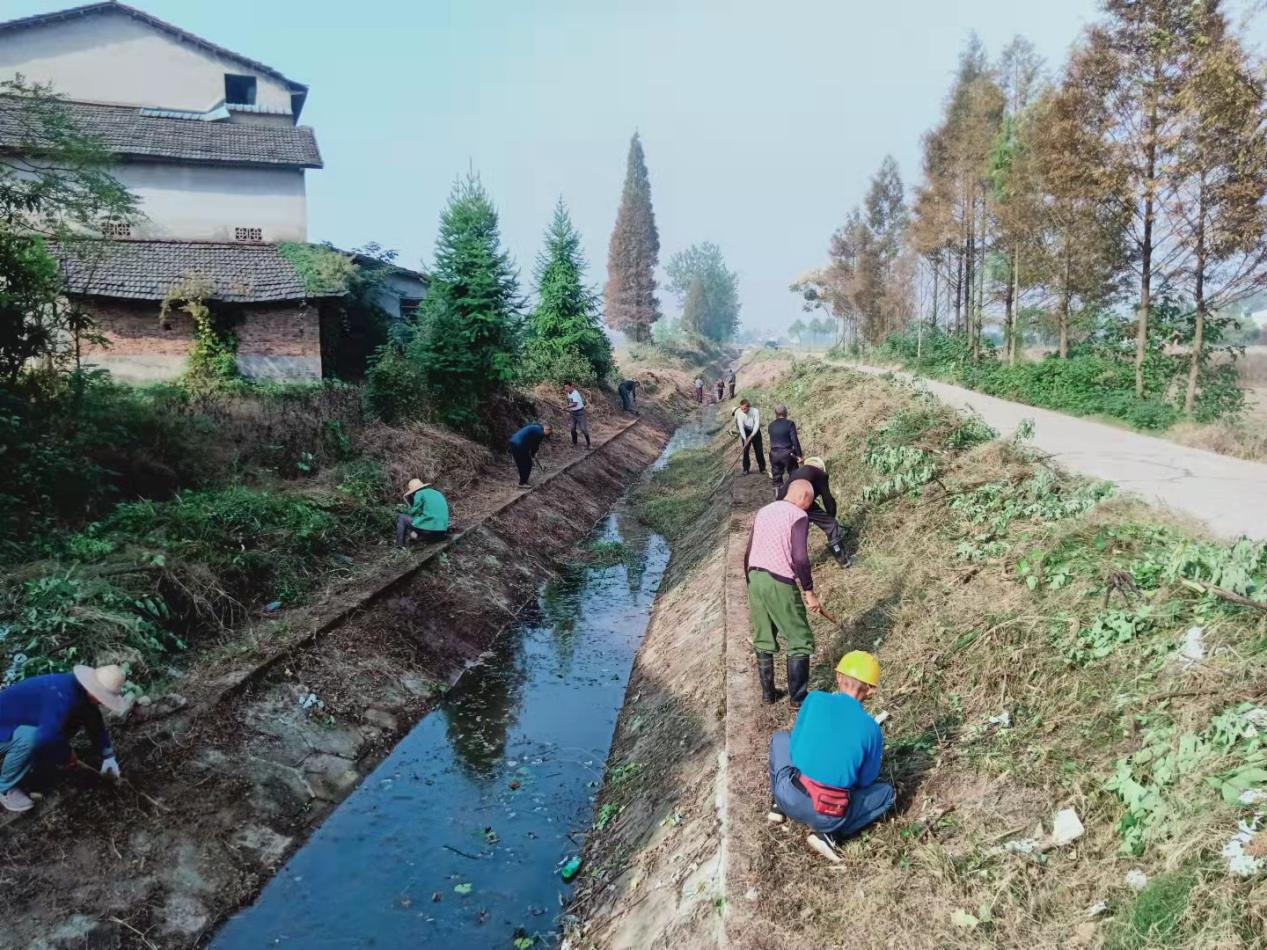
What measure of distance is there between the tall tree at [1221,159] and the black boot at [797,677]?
14.8 metres

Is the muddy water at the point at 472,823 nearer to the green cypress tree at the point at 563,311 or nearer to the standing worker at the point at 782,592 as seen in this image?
the standing worker at the point at 782,592

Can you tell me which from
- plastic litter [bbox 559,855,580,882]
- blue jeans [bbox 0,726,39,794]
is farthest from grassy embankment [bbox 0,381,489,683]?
plastic litter [bbox 559,855,580,882]

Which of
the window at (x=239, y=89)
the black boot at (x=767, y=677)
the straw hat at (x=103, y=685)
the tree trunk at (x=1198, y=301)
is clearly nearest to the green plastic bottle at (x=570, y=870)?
the black boot at (x=767, y=677)

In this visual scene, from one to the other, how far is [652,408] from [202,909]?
31727 millimetres

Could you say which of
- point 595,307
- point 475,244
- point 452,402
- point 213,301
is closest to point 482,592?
point 452,402

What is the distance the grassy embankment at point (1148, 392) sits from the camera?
47.8ft

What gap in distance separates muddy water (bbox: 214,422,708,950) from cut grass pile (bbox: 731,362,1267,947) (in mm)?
2396

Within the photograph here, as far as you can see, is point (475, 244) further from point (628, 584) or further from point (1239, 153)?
point (1239, 153)

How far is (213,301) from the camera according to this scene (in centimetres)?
1897

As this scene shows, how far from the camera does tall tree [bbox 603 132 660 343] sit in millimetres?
70062

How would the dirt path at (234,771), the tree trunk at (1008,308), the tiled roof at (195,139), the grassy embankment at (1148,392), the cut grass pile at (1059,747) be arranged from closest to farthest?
the cut grass pile at (1059,747) → the dirt path at (234,771) → the grassy embankment at (1148,392) → the tiled roof at (195,139) → the tree trunk at (1008,308)

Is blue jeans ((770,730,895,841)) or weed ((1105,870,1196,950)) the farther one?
blue jeans ((770,730,895,841))

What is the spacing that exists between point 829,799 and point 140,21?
3012 cm

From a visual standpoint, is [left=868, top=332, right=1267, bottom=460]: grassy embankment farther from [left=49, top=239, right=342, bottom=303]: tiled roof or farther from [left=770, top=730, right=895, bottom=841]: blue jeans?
[left=49, top=239, right=342, bottom=303]: tiled roof
